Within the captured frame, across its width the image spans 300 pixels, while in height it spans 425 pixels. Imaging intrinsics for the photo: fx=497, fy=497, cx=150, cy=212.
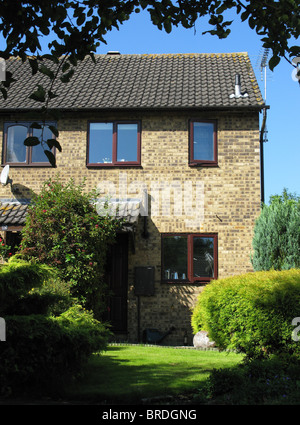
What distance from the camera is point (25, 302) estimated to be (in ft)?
24.0

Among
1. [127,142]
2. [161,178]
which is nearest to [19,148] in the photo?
[127,142]

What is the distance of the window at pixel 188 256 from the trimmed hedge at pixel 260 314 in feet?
16.7

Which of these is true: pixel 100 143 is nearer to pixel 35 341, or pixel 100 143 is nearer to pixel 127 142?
pixel 127 142

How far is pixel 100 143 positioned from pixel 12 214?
346cm

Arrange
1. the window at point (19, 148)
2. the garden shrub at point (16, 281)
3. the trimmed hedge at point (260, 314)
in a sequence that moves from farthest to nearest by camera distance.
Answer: the window at point (19, 148), the trimmed hedge at point (260, 314), the garden shrub at point (16, 281)

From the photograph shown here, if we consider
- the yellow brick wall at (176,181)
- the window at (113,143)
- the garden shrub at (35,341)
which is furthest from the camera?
the window at (113,143)

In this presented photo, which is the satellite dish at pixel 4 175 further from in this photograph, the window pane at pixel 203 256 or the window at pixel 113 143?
the window pane at pixel 203 256

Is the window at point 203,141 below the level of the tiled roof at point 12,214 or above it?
above

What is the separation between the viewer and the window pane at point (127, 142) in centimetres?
1513

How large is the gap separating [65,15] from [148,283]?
9.41 metres

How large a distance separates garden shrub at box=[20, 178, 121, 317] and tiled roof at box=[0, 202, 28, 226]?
510 millimetres

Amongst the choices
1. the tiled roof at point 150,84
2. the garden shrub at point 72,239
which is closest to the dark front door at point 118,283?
the garden shrub at point 72,239

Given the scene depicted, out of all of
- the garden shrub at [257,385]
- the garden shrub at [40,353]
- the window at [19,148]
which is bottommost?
the garden shrub at [257,385]
